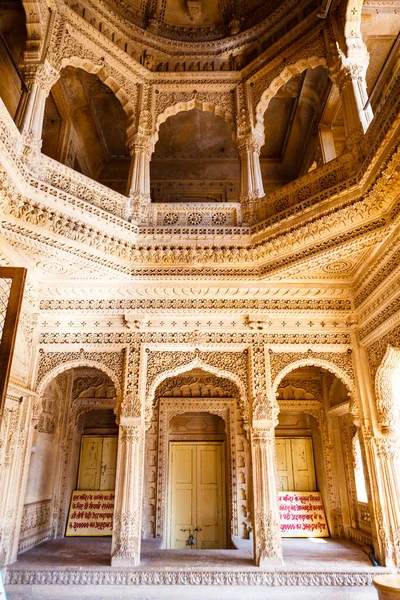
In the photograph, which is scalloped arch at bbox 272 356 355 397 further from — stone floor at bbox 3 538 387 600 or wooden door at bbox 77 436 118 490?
wooden door at bbox 77 436 118 490

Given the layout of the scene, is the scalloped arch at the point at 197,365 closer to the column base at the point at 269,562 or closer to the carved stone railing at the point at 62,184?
the column base at the point at 269,562

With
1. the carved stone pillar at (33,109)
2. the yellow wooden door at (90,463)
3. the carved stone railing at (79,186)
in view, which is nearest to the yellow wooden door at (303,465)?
the yellow wooden door at (90,463)

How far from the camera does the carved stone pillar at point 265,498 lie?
4543 mm

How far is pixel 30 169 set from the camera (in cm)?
417

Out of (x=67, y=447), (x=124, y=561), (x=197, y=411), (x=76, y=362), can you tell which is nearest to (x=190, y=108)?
(x=76, y=362)

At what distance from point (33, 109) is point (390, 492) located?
5867 millimetres

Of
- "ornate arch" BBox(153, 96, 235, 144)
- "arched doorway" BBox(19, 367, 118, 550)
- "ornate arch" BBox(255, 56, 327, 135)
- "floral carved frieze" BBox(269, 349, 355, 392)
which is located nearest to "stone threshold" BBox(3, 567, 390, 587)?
"arched doorway" BBox(19, 367, 118, 550)

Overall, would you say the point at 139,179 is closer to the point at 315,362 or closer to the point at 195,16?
the point at 195,16

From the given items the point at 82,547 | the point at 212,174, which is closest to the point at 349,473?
the point at 82,547

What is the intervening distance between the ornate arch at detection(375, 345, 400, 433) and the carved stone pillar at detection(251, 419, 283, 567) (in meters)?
1.26

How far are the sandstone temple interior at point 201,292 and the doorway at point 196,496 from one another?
0.05 m

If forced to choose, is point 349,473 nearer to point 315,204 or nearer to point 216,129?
point 315,204

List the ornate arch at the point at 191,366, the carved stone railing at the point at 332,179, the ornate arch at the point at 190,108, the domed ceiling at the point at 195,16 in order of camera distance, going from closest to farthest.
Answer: the carved stone railing at the point at 332,179
the ornate arch at the point at 191,366
the ornate arch at the point at 190,108
the domed ceiling at the point at 195,16

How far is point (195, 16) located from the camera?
21.2ft
